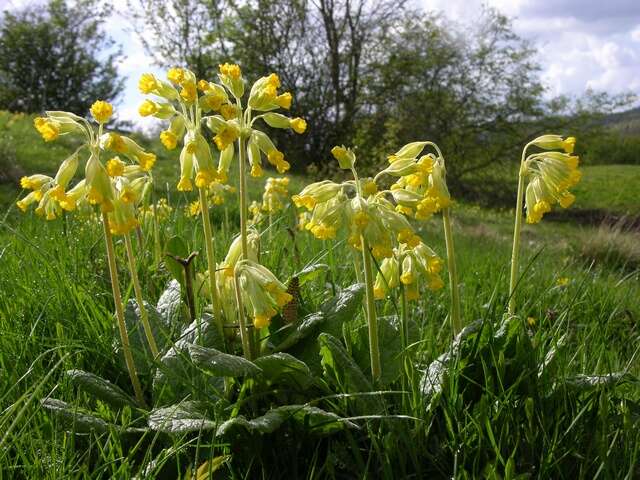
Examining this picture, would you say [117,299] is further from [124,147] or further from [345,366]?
[345,366]

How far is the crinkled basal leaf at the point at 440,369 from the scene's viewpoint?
1.61 m

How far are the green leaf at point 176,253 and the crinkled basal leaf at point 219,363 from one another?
39cm

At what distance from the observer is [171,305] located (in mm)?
1975

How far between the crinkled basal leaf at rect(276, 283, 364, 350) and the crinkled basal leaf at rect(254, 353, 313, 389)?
4.9 inches

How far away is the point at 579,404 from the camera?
167 cm

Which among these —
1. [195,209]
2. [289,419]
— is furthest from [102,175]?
[195,209]

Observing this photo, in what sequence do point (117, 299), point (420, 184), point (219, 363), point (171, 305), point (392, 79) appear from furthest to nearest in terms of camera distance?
point (392, 79)
point (171, 305)
point (420, 184)
point (117, 299)
point (219, 363)

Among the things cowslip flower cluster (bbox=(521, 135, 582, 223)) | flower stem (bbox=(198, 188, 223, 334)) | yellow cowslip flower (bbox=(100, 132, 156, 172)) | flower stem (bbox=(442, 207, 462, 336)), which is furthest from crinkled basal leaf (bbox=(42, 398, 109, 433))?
cowslip flower cluster (bbox=(521, 135, 582, 223))

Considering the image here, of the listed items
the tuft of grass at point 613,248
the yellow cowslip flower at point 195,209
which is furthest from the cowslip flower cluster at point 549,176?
the tuft of grass at point 613,248

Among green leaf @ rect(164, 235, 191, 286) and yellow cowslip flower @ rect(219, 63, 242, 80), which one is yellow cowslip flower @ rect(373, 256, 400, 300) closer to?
green leaf @ rect(164, 235, 191, 286)

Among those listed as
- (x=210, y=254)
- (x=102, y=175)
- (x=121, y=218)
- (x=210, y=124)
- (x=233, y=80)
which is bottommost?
(x=210, y=254)

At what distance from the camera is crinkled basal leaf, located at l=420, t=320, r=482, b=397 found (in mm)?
1608

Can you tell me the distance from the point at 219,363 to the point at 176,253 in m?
0.57

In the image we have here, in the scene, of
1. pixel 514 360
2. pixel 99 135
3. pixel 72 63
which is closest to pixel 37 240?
pixel 99 135
